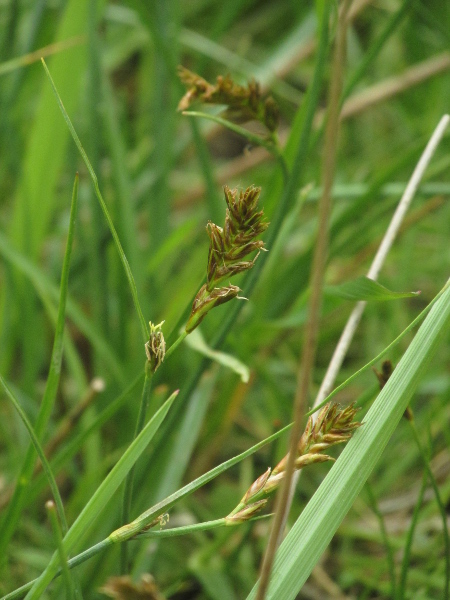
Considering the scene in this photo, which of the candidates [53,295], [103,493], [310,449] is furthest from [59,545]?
[53,295]

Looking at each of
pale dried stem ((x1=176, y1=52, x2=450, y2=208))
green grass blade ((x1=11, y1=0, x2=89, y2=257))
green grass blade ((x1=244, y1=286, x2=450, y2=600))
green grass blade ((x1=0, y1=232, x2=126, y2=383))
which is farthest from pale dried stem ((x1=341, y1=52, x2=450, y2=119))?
green grass blade ((x1=244, y1=286, x2=450, y2=600))

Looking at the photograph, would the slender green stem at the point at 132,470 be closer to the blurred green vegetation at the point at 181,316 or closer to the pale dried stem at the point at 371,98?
the blurred green vegetation at the point at 181,316

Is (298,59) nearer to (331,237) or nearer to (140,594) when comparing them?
(331,237)

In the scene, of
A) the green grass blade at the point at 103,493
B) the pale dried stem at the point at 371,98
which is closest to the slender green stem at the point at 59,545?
the green grass blade at the point at 103,493

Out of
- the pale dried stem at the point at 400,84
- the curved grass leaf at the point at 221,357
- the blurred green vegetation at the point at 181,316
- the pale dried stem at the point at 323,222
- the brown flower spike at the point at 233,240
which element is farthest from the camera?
the pale dried stem at the point at 400,84

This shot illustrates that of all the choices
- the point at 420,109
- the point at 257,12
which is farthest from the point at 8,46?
the point at 257,12

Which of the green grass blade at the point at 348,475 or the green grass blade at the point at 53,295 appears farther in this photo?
the green grass blade at the point at 53,295
